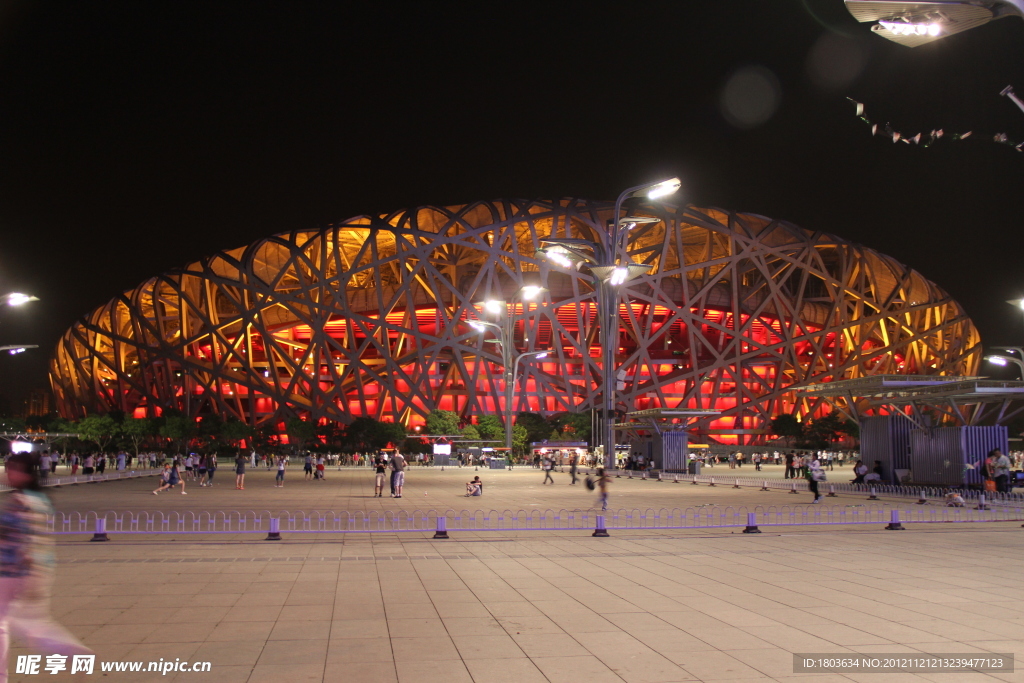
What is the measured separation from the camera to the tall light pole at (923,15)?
6.49 metres

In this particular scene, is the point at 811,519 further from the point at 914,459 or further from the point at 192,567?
the point at 914,459

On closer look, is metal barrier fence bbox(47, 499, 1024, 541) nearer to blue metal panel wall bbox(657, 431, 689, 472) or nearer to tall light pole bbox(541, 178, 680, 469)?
tall light pole bbox(541, 178, 680, 469)

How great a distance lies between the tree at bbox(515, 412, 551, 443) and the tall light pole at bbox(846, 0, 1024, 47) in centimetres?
5918

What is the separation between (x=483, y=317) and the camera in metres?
72.2

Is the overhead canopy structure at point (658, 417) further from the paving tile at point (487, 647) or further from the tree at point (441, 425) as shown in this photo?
the paving tile at point (487, 647)

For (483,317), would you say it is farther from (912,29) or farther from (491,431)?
(912,29)

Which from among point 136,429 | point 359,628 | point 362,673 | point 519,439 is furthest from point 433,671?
point 136,429

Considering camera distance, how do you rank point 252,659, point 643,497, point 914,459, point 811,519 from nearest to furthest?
point 252,659, point 811,519, point 643,497, point 914,459

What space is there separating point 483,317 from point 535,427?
11192 millimetres

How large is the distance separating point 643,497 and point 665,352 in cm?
5414

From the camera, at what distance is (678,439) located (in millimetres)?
42281

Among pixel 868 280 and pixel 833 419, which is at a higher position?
pixel 868 280

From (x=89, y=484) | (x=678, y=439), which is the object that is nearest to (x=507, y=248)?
→ (x=678, y=439)

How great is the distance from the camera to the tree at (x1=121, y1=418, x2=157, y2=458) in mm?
60906
